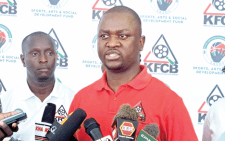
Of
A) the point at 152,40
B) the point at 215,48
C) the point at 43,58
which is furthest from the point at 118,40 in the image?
the point at 215,48

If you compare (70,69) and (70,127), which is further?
(70,69)

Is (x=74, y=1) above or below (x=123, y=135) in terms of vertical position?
above

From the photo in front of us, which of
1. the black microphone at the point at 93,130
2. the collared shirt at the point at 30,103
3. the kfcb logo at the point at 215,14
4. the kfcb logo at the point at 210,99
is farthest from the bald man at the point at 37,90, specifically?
the kfcb logo at the point at 215,14

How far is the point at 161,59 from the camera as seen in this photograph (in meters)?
1.80

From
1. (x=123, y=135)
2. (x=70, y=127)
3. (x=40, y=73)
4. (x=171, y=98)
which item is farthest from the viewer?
(x=40, y=73)

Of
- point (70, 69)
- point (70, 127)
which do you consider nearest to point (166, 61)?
point (70, 69)

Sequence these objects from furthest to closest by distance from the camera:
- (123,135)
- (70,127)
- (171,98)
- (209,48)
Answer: (209,48)
(171,98)
(70,127)
(123,135)

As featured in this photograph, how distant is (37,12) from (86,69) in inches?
21.7

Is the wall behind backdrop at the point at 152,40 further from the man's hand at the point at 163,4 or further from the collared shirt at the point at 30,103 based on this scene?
the collared shirt at the point at 30,103

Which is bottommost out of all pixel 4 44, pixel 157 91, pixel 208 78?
pixel 208 78

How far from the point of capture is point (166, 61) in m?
1.79

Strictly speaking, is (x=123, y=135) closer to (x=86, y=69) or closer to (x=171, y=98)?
(x=171, y=98)

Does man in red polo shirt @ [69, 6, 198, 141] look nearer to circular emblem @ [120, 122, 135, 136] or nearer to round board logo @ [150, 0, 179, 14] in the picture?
circular emblem @ [120, 122, 135, 136]

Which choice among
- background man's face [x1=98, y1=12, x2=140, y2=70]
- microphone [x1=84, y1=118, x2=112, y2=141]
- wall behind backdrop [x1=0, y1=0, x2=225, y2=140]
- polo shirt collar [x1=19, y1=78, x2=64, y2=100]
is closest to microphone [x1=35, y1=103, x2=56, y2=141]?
microphone [x1=84, y1=118, x2=112, y2=141]
